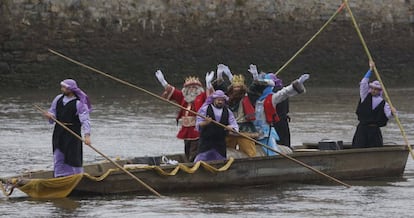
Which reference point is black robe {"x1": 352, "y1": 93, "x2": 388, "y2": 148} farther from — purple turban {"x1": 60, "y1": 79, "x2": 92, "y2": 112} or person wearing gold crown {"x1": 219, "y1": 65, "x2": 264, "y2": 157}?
purple turban {"x1": 60, "y1": 79, "x2": 92, "y2": 112}

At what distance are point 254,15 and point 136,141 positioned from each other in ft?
40.6

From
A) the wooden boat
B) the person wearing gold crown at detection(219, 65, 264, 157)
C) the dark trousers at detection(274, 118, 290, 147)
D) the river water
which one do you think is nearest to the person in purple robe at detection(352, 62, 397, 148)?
the wooden boat

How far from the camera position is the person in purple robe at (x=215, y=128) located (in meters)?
17.7

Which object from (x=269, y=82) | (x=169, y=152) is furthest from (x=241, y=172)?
(x=169, y=152)

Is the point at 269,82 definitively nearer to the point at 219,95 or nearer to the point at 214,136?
the point at 219,95

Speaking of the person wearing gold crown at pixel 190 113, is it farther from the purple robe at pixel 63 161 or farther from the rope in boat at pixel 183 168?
the purple robe at pixel 63 161

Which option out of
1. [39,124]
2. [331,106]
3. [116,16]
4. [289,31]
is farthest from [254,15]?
[39,124]

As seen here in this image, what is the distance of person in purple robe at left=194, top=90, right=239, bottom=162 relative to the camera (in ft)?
58.0

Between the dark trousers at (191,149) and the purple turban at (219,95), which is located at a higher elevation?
the purple turban at (219,95)

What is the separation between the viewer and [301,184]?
18.4 meters

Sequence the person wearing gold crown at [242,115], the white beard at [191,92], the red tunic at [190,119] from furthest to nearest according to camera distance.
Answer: the white beard at [191,92]
the red tunic at [190,119]
the person wearing gold crown at [242,115]

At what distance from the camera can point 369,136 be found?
1934 cm

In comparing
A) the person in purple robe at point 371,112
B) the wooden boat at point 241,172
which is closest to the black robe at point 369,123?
the person in purple robe at point 371,112

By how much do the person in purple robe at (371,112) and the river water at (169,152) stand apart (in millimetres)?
685
